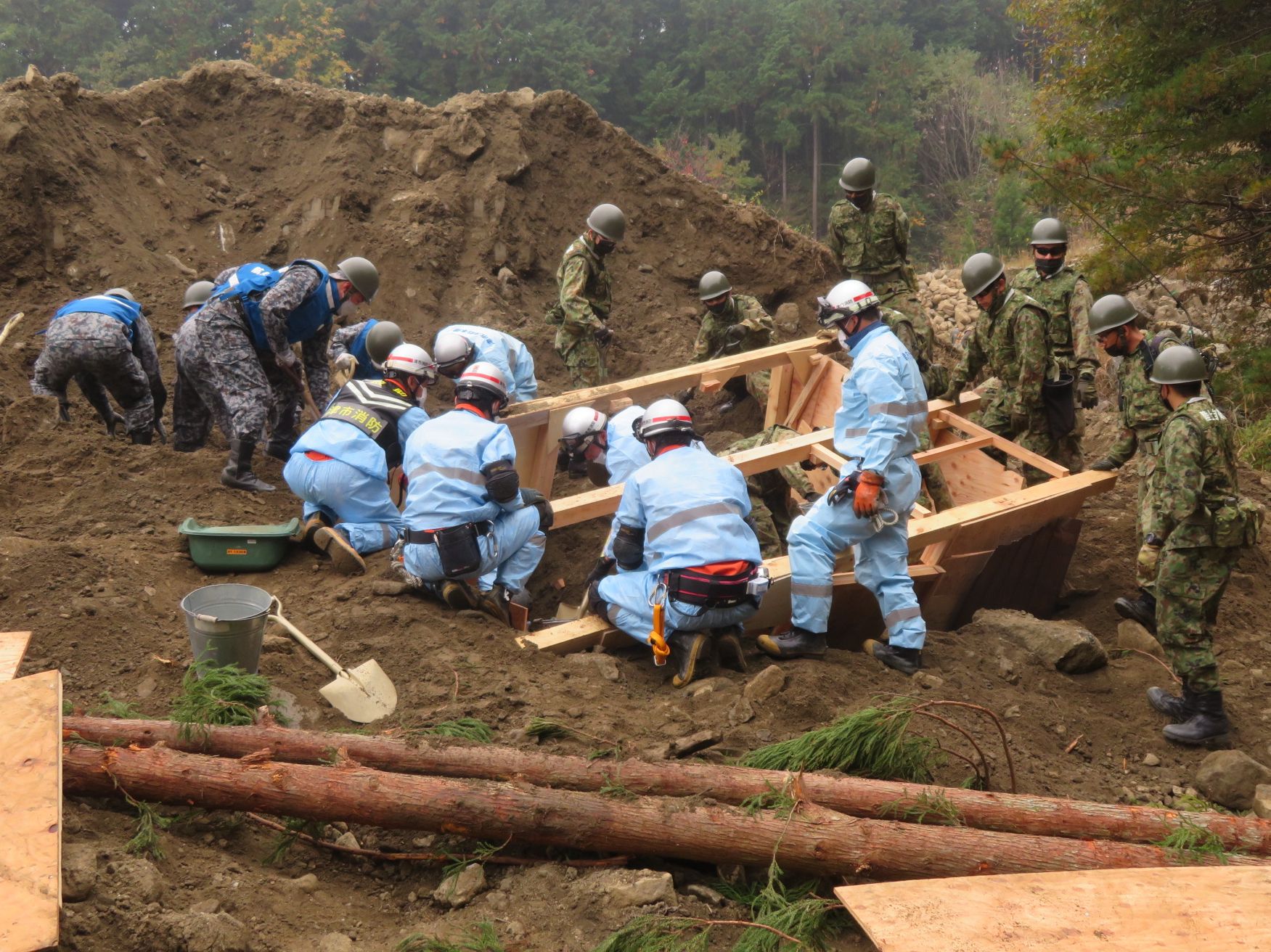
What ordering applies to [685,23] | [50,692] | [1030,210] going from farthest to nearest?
[685,23]
[1030,210]
[50,692]

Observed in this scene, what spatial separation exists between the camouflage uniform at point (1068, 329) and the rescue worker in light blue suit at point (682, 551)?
3.12 metres

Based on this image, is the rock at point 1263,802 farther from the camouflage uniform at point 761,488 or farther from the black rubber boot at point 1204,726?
the camouflage uniform at point 761,488

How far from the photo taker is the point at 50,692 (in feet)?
10.7

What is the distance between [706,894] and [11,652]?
2.49m

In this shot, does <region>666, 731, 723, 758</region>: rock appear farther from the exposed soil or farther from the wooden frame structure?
the wooden frame structure

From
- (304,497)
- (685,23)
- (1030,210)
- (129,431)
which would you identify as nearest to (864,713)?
(304,497)

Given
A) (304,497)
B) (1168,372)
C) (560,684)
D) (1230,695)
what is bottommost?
(1230,695)

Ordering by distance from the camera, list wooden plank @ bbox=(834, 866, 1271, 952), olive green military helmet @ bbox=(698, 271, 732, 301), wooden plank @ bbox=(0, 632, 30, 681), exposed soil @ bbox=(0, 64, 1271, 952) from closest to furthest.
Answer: wooden plank @ bbox=(834, 866, 1271, 952) < exposed soil @ bbox=(0, 64, 1271, 952) < wooden plank @ bbox=(0, 632, 30, 681) < olive green military helmet @ bbox=(698, 271, 732, 301)

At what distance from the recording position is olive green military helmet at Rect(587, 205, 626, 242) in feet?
27.6

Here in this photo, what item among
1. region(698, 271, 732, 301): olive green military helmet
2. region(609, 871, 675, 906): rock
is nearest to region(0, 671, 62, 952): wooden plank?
region(609, 871, 675, 906): rock

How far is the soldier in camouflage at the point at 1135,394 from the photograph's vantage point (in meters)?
6.18

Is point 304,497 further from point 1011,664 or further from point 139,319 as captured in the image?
point 1011,664

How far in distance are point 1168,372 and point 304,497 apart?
469 centimetres

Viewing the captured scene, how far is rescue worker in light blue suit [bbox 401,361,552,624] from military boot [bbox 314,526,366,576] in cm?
36
